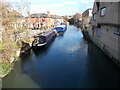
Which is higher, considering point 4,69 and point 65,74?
point 4,69

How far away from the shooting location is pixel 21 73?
9.56 metres

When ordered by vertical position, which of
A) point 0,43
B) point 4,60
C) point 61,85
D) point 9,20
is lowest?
point 61,85

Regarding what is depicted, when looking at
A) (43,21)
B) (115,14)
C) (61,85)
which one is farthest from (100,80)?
(43,21)

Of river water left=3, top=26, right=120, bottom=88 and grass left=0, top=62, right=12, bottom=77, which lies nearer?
river water left=3, top=26, right=120, bottom=88

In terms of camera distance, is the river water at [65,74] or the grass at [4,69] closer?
the river water at [65,74]

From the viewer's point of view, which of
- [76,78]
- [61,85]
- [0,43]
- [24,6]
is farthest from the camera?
[24,6]

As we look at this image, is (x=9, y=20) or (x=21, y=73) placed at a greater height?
(x=9, y=20)

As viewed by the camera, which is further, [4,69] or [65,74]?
[65,74]

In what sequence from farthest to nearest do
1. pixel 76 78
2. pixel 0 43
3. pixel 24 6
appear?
1. pixel 24 6
2. pixel 0 43
3. pixel 76 78

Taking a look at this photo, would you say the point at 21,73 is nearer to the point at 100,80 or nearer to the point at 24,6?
the point at 100,80

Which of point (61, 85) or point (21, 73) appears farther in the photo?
point (21, 73)

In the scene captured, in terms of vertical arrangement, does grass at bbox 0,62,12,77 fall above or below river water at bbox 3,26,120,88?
above

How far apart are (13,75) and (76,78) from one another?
5271 millimetres

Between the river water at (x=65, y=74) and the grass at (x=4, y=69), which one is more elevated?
the grass at (x=4, y=69)
